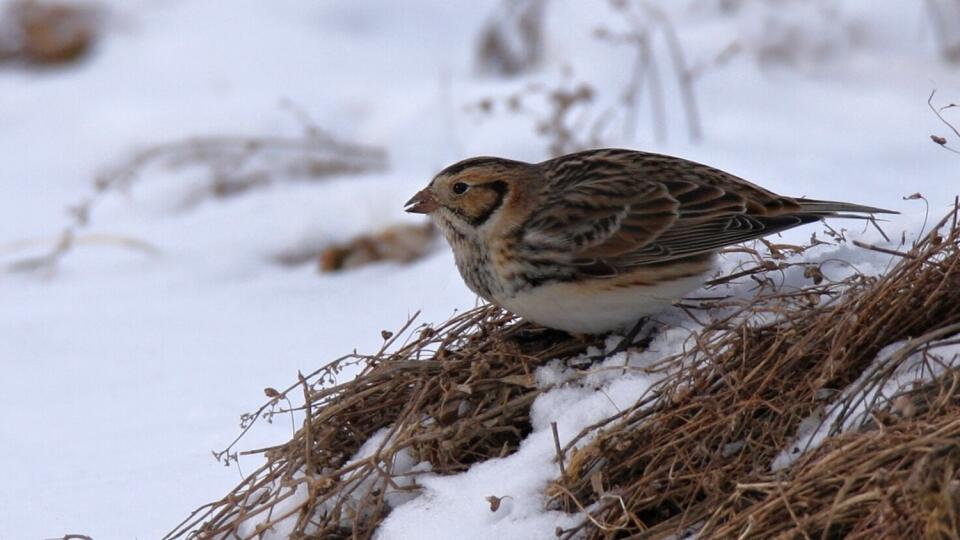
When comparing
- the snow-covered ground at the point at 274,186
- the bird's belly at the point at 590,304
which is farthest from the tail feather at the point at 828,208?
the bird's belly at the point at 590,304

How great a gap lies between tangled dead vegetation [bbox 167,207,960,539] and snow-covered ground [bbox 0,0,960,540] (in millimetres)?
149

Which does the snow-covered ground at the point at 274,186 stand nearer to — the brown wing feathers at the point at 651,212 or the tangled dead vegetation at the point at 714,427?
the tangled dead vegetation at the point at 714,427

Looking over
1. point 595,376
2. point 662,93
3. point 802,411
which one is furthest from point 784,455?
point 662,93

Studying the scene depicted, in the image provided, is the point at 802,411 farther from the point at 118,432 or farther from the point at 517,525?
the point at 118,432

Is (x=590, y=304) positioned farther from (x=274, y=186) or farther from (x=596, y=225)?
(x=274, y=186)

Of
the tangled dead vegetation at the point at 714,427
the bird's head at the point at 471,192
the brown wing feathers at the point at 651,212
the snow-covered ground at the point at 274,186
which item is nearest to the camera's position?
the tangled dead vegetation at the point at 714,427

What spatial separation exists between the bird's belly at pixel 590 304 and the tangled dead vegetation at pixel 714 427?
0.11m

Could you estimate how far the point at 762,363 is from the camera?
3.65 m

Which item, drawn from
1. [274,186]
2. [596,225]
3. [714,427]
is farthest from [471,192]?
[274,186]

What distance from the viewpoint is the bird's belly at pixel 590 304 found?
13.4 ft

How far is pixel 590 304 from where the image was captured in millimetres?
4121

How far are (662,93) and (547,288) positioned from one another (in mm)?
5369

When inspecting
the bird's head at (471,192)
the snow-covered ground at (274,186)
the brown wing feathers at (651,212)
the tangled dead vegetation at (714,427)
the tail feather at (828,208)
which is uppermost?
the snow-covered ground at (274,186)

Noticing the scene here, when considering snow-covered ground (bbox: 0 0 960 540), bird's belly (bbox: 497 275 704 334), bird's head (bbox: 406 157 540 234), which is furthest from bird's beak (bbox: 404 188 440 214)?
snow-covered ground (bbox: 0 0 960 540)
